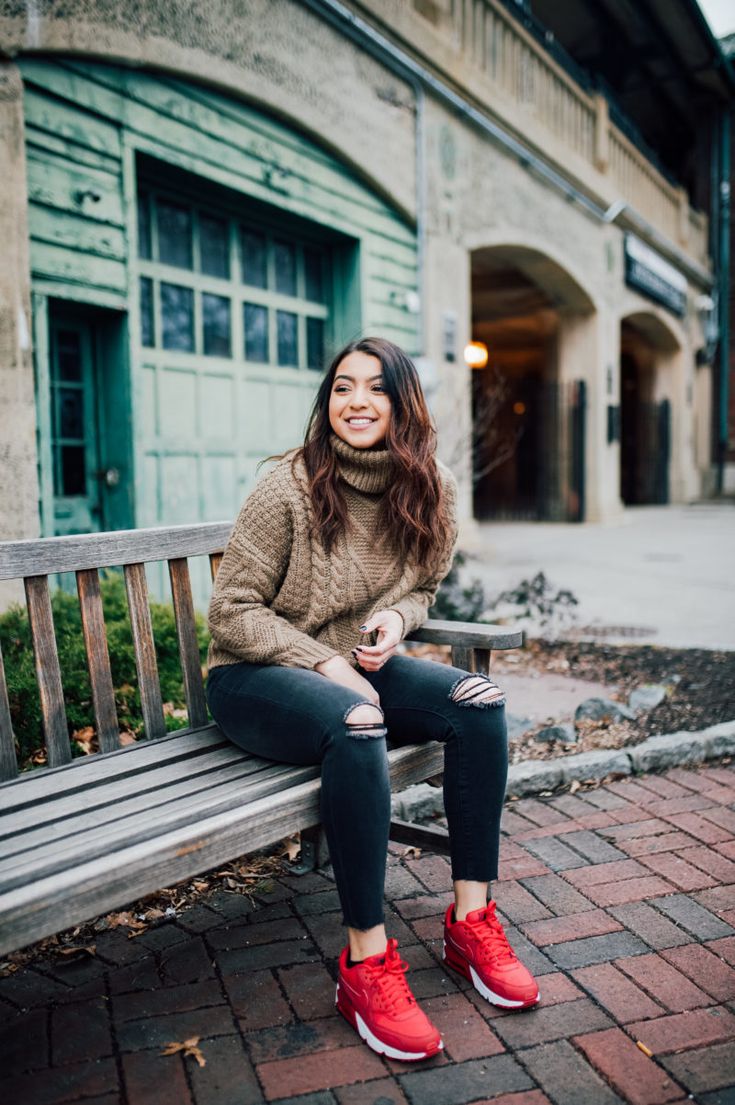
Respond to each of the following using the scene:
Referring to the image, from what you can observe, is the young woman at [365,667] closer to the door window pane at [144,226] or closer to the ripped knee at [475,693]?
the ripped knee at [475,693]

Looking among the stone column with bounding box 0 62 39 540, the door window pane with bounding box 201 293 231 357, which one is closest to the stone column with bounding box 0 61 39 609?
the stone column with bounding box 0 62 39 540

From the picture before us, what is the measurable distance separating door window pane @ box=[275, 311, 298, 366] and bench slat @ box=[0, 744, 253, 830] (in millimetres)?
5215

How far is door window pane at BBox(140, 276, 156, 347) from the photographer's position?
18.8 ft

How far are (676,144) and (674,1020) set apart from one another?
2110 centimetres

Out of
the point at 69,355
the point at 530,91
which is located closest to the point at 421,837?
the point at 69,355

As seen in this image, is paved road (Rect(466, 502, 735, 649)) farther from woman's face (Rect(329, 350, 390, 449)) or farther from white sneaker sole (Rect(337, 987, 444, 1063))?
white sneaker sole (Rect(337, 987, 444, 1063))

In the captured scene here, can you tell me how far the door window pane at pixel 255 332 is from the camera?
6598 mm

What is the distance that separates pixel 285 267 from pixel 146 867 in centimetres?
617

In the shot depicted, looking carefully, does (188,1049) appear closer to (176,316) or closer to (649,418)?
(176,316)

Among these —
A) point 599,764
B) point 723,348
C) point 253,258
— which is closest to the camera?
point 599,764

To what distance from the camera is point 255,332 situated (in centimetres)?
668

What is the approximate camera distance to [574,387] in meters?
13.3

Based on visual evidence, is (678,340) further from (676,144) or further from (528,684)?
(528,684)

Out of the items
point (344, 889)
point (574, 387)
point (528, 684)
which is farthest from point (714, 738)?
point (574, 387)
